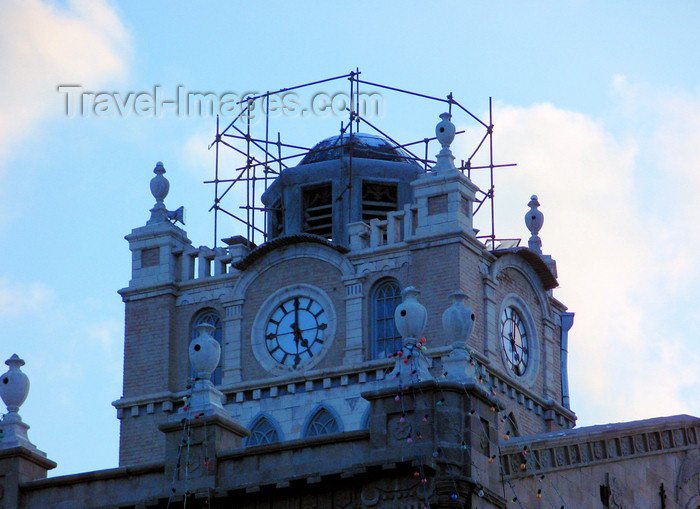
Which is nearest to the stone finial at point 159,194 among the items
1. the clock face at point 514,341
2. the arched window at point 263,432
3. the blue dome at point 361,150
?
the blue dome at point 361,150

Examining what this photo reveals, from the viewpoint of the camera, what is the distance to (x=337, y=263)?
2331 inches

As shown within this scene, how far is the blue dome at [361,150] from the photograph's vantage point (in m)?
62.8

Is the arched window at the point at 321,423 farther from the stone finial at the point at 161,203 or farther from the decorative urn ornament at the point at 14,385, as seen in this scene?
the decorative urn ornament at the point at 14,385

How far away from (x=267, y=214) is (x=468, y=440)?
25777 millimetres

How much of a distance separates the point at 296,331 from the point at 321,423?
300cm

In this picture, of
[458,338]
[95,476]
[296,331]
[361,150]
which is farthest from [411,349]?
[361,150]

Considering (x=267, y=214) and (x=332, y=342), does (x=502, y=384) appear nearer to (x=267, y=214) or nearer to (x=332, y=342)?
(x=332, y=342)

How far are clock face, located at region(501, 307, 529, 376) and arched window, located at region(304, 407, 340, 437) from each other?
17.6 feet

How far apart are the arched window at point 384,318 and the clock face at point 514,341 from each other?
3.38m

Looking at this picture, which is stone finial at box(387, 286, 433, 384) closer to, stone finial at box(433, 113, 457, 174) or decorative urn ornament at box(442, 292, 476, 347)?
decorative urn ornament at box(442, 292, 476, 347)

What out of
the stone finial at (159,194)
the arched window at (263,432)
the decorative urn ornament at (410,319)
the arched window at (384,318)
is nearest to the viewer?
the decorative urn ornament at (410,319)

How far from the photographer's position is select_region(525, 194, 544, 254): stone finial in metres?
63.4

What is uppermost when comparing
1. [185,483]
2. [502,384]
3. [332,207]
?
[332,207]

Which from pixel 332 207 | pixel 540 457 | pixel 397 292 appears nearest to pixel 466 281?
pixel 397 292
